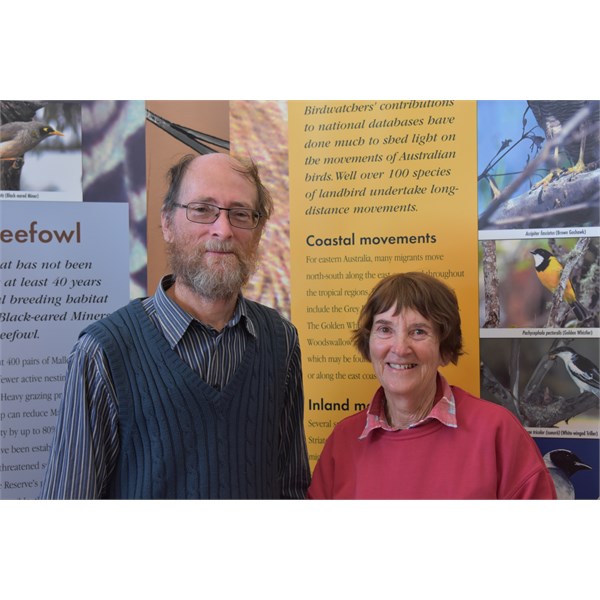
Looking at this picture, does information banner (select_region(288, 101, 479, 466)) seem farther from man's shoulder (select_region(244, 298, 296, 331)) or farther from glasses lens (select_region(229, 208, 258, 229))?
glasses lens (select_region(229, 208, 258, 229))

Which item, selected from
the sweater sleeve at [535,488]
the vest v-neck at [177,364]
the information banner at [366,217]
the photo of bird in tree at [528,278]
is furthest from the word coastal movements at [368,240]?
the sweater sleeve at [535,488]

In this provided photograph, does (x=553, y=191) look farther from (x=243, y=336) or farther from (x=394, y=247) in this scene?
(x=243, y=336)

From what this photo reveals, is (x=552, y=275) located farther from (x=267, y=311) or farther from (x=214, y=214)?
(x=214, y=214)

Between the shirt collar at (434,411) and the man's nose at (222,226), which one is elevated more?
the man's nose at (222,226)

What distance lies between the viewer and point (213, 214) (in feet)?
6.57

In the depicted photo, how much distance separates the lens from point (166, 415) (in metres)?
1.90

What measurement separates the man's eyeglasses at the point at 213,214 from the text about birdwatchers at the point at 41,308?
0.35 meters

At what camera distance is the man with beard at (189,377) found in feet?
6.04

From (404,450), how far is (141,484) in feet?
2.71

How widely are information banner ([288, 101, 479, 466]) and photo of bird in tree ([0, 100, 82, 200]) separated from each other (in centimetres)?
76

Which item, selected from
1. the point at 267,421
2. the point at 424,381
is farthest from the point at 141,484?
the point at 424,381

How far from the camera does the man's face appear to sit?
1.98 m

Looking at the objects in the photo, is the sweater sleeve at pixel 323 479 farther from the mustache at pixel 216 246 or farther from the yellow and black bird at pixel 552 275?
the yellow and black bird at pixel 552 275

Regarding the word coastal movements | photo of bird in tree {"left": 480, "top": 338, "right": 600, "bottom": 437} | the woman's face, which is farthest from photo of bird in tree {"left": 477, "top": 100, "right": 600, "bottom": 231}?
the woman's face
